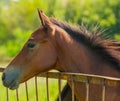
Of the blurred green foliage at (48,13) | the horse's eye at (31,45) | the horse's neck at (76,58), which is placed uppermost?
the blurred green foliage at (48,13)

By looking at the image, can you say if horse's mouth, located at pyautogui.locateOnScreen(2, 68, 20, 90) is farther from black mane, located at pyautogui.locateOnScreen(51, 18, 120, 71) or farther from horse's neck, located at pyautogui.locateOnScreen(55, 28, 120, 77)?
black mane, located at pyautogui.locateOnScreen(51, 18, 120, 71)

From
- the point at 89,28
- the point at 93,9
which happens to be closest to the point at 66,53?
the point at 89,28

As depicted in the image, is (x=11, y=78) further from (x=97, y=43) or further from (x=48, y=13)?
(x=48, y=13)

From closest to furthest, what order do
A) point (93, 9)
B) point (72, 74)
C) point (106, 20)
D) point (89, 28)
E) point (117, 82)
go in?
point (117, 82) → point (72, 74) → point (89, 28) → point (106, 20) → point (93, 9)

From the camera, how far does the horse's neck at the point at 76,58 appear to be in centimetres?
A: 439

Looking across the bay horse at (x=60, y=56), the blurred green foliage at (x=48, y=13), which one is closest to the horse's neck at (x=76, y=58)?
the bay horse at (x=60, y=56)

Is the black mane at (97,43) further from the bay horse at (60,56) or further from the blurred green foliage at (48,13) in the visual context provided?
the blurred green foliage at (48,13)

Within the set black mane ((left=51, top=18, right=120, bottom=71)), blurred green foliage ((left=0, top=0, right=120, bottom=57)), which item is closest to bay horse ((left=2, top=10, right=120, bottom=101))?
black mane ((left=51, top=18, right=120, bottom=71))

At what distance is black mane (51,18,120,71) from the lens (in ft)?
14.4

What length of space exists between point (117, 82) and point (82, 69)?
2.20 feet

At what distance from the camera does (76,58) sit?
14.5 ft

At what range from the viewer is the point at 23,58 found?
4398 millimetres

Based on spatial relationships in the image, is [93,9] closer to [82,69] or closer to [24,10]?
[24,10]

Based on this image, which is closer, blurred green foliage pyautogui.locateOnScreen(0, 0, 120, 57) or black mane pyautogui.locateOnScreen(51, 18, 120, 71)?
black mane pyautogui.locateOnScreen(51, 18, 120, 71)
